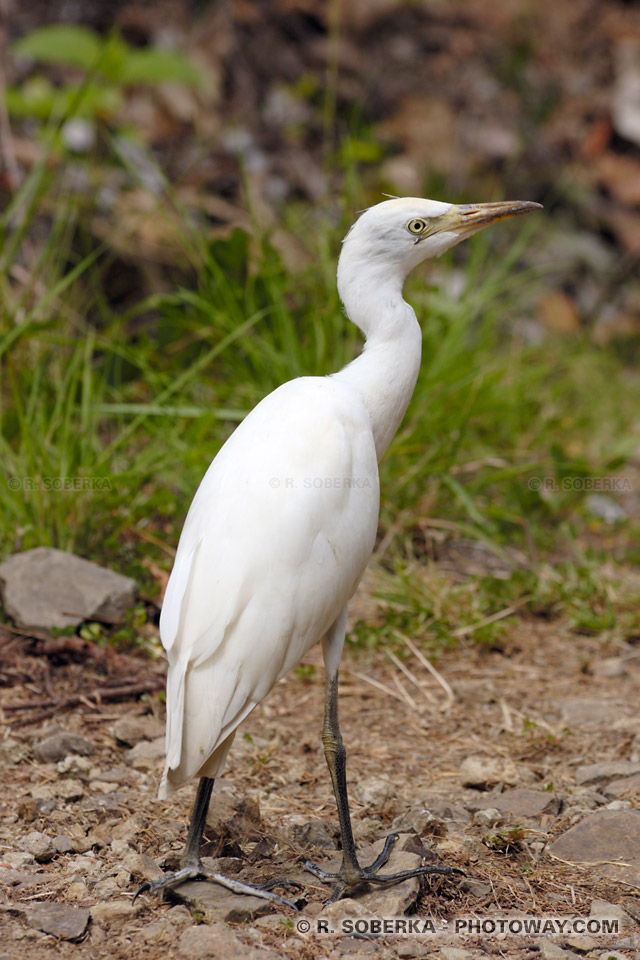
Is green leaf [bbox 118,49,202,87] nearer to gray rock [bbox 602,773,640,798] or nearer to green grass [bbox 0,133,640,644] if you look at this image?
green grass [bbox 0,133,640,644]

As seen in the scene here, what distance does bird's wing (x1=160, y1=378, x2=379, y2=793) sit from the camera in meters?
2.13

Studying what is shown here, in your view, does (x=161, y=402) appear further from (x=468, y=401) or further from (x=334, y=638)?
(x=334, y=638)

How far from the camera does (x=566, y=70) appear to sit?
8.30 metres

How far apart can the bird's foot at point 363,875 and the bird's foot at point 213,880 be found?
0.12m

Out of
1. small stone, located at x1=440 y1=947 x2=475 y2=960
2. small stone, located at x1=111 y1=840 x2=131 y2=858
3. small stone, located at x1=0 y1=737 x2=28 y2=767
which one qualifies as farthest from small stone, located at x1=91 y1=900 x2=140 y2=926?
small stone, located at x1=0 y1=737 x2=28 y2=767

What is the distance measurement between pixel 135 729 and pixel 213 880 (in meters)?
0.90

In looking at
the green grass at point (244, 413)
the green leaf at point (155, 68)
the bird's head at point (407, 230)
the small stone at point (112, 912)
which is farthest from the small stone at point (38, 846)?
the green leaf at point (155, 68)

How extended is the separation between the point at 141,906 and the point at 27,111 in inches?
176

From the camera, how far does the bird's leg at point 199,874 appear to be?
→ 83.4 inches

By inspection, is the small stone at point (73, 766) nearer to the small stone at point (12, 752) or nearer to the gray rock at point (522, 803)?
the small stone at point (12, 752)

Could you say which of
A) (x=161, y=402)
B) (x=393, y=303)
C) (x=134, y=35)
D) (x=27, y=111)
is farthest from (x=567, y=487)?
(x=134, y=35)

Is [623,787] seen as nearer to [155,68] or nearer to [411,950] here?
[411,950]

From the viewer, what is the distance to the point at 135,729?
9.80 feet

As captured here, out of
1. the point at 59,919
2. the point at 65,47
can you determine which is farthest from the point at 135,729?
the point at 65,47
